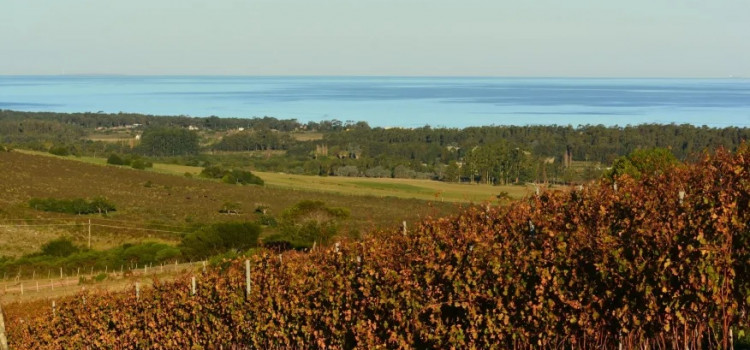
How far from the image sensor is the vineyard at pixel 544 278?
6.76 metres

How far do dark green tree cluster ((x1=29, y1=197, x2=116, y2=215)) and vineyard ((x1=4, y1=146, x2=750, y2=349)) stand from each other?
182 feet

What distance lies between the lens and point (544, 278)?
298 inches

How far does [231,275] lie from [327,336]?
8.36ft

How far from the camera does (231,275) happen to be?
39.9 ft

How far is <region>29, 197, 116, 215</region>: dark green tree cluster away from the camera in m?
63.1

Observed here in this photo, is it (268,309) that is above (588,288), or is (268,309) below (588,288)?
below

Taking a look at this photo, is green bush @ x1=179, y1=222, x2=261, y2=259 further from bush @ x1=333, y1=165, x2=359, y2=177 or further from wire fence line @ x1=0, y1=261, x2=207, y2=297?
bush @ x1=333, y1=165, x2=359, y2=177

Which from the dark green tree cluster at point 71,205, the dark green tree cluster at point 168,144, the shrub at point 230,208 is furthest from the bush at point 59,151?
the dark green tree cluster at point 168,144

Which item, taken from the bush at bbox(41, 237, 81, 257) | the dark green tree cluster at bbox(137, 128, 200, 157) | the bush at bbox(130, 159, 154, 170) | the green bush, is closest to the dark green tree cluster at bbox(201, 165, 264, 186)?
the bush at bbox(130, 159, 154, 170)

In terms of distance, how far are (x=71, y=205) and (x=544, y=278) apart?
2418 inches

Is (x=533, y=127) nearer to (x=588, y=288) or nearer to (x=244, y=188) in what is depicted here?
(x=244, y=188)

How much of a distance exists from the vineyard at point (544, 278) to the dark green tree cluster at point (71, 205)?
55408 mm

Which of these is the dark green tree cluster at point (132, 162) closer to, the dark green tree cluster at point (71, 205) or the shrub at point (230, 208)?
the shrub at point (230, 208)

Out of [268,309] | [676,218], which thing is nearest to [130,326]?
[268,309]
